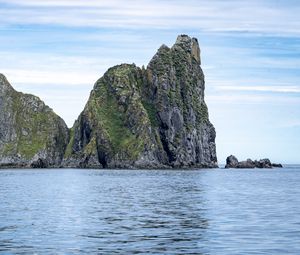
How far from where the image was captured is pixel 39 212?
242 ft

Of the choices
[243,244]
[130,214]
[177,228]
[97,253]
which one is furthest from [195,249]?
[130,214]

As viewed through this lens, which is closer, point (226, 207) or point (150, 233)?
point (150, 233)

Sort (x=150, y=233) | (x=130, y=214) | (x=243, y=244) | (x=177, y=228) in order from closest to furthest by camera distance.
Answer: (x=243, y=244), (x=150, y=233), (x=177, y=228), (x=130, y=214)

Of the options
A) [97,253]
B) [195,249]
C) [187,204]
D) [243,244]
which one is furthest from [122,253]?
[187,204]

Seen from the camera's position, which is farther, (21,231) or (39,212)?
(39,212)

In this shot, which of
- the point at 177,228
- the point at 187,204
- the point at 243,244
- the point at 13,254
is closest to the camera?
the point at 13,254

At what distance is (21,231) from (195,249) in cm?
1699

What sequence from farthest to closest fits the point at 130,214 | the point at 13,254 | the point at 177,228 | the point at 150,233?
the point at 130,214 < the point at 177,228 < the point at 150,233 < the point at 13,254

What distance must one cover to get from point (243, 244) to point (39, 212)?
32748 millimetres

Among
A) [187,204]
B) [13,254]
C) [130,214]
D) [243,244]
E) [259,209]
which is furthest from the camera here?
[187,204]

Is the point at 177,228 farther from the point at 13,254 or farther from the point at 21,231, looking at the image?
the point at 13,254

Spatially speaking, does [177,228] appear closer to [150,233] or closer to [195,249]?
[150,233]

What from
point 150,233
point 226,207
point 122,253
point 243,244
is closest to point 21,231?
point 150,233

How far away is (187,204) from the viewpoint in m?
86.6
